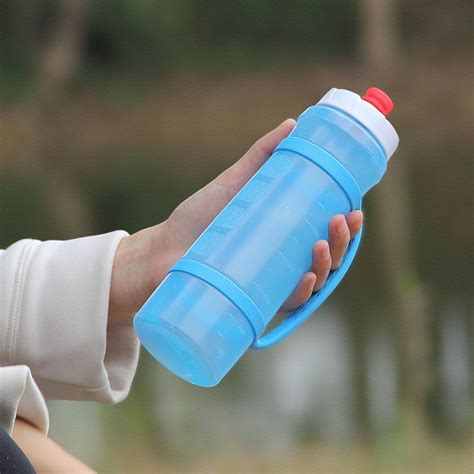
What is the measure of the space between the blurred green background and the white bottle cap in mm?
1041

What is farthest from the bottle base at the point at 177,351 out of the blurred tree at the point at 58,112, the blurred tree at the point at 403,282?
the blurred tree at the point at 58,112

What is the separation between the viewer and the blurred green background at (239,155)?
1.75m

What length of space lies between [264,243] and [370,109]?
122mm

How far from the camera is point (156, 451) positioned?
170cm

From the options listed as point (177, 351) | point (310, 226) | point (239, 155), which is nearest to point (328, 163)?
point (310, 226)

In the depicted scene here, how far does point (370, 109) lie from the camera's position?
2.23 feet

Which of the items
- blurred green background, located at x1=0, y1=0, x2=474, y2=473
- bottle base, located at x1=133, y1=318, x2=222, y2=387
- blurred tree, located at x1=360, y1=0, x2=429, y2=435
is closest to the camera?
bottle base, located at x1=133, y1=318, x2=222, y2=387

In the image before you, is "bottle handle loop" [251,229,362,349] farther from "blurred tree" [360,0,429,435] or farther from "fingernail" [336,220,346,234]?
"blurred tree" [360,0,429,435]

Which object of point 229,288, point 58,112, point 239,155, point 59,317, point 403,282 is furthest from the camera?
point 58,112

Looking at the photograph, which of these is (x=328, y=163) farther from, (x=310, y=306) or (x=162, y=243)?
(x=162, y=243)

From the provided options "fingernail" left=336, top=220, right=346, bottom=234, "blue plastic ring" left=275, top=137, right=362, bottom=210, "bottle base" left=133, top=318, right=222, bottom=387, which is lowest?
"bottle base" left=133, top=318, right=222, bottom=387

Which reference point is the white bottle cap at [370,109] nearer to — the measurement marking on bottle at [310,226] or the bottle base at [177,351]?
the measurement marking on bottle at [310,226]

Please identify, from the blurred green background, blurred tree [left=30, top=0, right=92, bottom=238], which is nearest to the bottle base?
the blurred green background

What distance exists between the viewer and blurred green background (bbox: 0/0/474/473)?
68.7 inches
